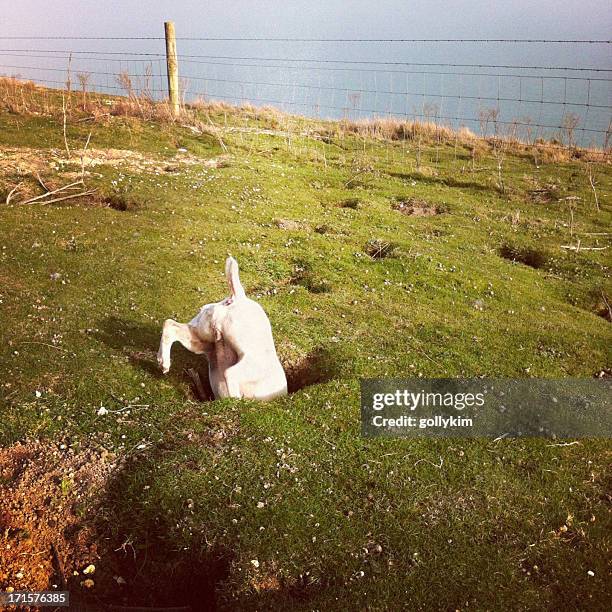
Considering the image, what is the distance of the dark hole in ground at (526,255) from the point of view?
41.8 feet

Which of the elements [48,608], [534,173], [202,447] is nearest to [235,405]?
[202,447]

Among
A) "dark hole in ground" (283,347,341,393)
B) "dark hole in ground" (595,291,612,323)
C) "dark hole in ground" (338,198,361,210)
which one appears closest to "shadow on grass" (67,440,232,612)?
"dark hole in ground" (283,347,341,393)

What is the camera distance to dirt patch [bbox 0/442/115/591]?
502cm

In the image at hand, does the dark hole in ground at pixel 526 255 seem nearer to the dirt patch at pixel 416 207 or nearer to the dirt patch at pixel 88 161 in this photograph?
the dirt patch at pixel 416 207

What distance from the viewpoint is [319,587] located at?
4.93 metres

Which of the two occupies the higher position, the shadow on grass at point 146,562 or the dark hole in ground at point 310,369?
the dark hole in ground at point 310,369

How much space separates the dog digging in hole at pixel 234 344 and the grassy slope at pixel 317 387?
268 millimetres

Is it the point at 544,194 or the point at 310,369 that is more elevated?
the point at 544,194

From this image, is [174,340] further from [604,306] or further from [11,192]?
[604,306]

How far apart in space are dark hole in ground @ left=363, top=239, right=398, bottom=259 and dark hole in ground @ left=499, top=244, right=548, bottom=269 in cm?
255

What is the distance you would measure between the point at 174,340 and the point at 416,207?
9.60 meters

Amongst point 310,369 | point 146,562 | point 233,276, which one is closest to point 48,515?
point 146,562

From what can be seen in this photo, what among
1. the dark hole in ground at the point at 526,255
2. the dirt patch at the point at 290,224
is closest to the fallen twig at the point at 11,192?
the dirt patch at the point at 290,224

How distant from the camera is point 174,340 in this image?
6953 millimetres
